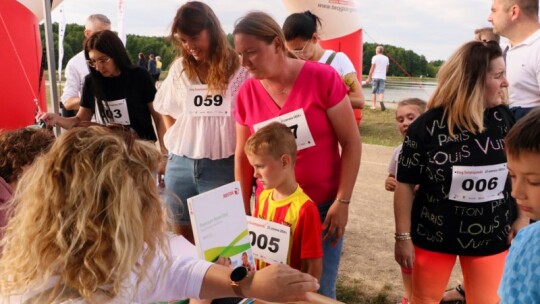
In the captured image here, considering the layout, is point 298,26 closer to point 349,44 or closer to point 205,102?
point 205,102

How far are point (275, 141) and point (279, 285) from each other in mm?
646

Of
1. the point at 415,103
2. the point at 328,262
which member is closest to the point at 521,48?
the point at 415,103

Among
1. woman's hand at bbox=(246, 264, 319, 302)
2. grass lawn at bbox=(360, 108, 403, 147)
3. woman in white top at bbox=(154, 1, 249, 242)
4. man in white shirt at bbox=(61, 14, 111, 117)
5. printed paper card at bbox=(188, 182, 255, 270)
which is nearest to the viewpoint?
woman's hand at bbox=(246, 264, 319, 302)

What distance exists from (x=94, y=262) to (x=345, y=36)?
514cm

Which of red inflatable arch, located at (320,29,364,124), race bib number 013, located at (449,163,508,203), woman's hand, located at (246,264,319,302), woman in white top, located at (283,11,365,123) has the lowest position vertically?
woman's hand, located at (246,264,319,302)

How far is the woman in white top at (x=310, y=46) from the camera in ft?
8.61

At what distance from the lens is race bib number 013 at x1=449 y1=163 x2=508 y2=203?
63.4 inches

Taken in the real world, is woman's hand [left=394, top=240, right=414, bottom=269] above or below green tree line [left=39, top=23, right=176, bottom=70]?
below

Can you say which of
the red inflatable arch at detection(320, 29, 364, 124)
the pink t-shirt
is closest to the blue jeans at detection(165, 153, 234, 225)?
the pink t-shirt

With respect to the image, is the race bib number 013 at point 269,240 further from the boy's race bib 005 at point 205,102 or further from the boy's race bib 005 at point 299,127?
the boy's race bib 005 at point 205,102

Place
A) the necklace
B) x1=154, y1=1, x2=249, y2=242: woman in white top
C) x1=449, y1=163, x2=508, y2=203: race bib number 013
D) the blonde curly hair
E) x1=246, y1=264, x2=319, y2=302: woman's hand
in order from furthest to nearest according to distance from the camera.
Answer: x1=154, y1=1, x2=249, y2=242: woman in white top < the necklace < x1=449, y1=163, x2=508, y2=203: race bib number 013 < x1=246, y1=264, x2=319, y2=302: woman's hand < the blonde curly hair

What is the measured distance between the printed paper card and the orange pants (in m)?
Result: 0.68

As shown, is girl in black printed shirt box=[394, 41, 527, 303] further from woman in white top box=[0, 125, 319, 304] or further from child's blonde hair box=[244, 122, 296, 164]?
woman in white top box=[0, 125, 319, 304]

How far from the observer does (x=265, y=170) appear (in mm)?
1695
